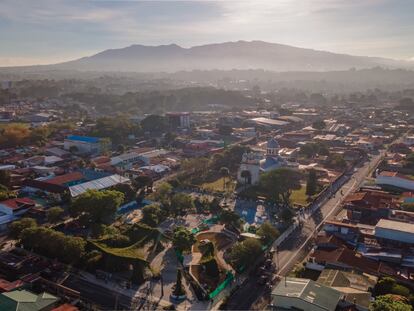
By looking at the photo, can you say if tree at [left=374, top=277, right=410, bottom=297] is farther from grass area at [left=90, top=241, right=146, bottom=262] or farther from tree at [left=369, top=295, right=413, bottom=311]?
grass area at [left=90, top=241, right=146, bottom=262]

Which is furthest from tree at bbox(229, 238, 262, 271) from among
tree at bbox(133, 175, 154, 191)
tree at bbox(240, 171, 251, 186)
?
tree at bbox(240, 171, 251, 186)

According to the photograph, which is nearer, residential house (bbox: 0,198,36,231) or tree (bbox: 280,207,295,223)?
residential house (bbox: 0,198,36,231)

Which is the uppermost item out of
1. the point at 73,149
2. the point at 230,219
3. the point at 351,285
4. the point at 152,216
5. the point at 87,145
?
the point at 152,216

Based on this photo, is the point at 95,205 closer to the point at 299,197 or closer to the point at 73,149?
the point at 299,197

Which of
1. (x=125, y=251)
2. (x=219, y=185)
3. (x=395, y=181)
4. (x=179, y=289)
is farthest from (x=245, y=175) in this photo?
(x=179, y=289)

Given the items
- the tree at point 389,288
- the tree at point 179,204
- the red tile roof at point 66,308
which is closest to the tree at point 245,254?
the tree at point 389,288

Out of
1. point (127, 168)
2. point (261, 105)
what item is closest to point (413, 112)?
point (261, 105)
